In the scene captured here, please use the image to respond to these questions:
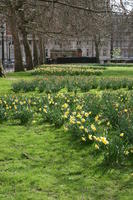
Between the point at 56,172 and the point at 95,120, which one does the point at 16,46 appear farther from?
the point at 56,172

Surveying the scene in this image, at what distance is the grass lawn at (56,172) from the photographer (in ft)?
11.9

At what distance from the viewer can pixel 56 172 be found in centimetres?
421

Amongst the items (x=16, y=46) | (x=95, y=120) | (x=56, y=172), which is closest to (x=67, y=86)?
(x=95, y=120)

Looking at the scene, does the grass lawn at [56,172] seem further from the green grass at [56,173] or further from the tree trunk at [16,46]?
the tree trunk at [16,46]

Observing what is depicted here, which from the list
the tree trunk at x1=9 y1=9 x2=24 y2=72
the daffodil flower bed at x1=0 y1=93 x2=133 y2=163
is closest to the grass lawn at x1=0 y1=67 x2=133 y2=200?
the daffodil flower bed at x1=0 y1=93 x2=133 y2=163

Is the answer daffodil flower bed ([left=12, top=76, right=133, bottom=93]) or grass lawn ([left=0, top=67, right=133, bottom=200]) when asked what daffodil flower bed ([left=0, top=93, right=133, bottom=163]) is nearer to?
grass lawn ([left=0, top=67, right=133, bottom=200])

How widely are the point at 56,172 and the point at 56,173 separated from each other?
3cm

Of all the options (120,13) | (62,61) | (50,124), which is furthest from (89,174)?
(62,61)

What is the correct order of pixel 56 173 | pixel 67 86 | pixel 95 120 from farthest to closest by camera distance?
pixel 67 86 → pixel 95 120 → pixel 56 173

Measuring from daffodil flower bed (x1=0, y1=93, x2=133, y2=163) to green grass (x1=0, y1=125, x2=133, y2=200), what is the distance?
0.19 meters

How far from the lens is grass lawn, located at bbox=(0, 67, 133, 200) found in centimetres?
363

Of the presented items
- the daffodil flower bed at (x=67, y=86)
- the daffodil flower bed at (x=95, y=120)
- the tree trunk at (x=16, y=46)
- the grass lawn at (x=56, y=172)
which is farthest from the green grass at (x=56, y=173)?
the tree trunk at (x=16, y=46)

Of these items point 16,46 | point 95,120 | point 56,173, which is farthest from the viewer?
point 16,46

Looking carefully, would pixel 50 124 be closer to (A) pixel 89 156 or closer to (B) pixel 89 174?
(A) pixel 89 156
